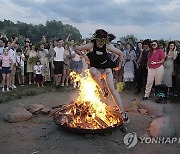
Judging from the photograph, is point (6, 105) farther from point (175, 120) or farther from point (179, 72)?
point (179, 72)

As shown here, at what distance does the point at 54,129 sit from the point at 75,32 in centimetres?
2574

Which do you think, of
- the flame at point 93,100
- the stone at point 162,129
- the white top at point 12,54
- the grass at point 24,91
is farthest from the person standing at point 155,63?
the white top at point 12,54

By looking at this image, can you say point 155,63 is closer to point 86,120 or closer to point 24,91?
point 86,120

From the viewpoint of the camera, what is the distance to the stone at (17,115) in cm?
740

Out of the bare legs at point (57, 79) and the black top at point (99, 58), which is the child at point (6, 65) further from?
the black top at point (99, 58)

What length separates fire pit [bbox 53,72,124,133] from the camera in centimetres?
619

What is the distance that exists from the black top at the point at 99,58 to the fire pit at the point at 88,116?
486 mm

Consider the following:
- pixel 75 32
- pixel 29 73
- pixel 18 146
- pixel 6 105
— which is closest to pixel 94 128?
pixel 18 146

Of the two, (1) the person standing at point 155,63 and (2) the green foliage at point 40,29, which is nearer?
(1) the person standing at point 155,63

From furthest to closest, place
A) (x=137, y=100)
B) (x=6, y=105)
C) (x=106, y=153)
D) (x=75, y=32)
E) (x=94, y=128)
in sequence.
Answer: (x=75, y=32)
(x=137, y=100)
(x=6, y=105)
(x=94, y=128)
(x=106, y=153)

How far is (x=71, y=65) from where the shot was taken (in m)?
12.8

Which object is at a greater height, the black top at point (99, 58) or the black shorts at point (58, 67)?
the black top at point (99, 58)

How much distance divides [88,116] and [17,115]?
209 cm

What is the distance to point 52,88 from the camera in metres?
12.1
